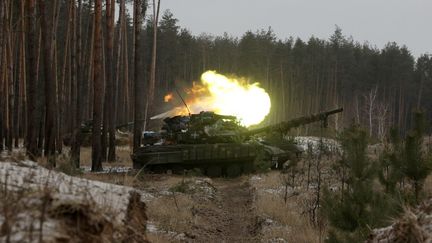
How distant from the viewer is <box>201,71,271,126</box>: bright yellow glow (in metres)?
24.3

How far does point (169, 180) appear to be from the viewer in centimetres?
1722

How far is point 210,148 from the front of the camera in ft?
64.0

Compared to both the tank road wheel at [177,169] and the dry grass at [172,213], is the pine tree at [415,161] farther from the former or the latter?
the tank road wheel at [177,169]

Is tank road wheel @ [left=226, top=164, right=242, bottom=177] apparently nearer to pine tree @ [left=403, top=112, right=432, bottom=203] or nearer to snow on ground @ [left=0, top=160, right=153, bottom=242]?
pine tree @ [left=403, top=112, right=432, bottom=203]

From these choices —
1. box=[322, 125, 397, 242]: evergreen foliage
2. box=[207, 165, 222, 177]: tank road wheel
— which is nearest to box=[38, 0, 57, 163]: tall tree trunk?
box=[207, 165, 222, 177]: tank road wheel

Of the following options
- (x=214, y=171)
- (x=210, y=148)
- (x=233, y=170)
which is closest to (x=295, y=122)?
(x=233, y=170)

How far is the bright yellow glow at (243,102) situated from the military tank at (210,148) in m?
1.76

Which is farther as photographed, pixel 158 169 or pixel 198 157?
pixel 158 169

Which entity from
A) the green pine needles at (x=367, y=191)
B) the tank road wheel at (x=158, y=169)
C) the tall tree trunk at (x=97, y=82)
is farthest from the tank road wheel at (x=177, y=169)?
the green pine needles at (x=367, y=191)

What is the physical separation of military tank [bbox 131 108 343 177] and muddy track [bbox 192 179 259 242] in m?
3.80

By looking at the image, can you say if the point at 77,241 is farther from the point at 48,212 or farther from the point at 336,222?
the point at 336,222

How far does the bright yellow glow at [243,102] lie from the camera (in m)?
24.3

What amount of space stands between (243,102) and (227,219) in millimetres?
13949

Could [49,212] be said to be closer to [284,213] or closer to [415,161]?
[415,161]
